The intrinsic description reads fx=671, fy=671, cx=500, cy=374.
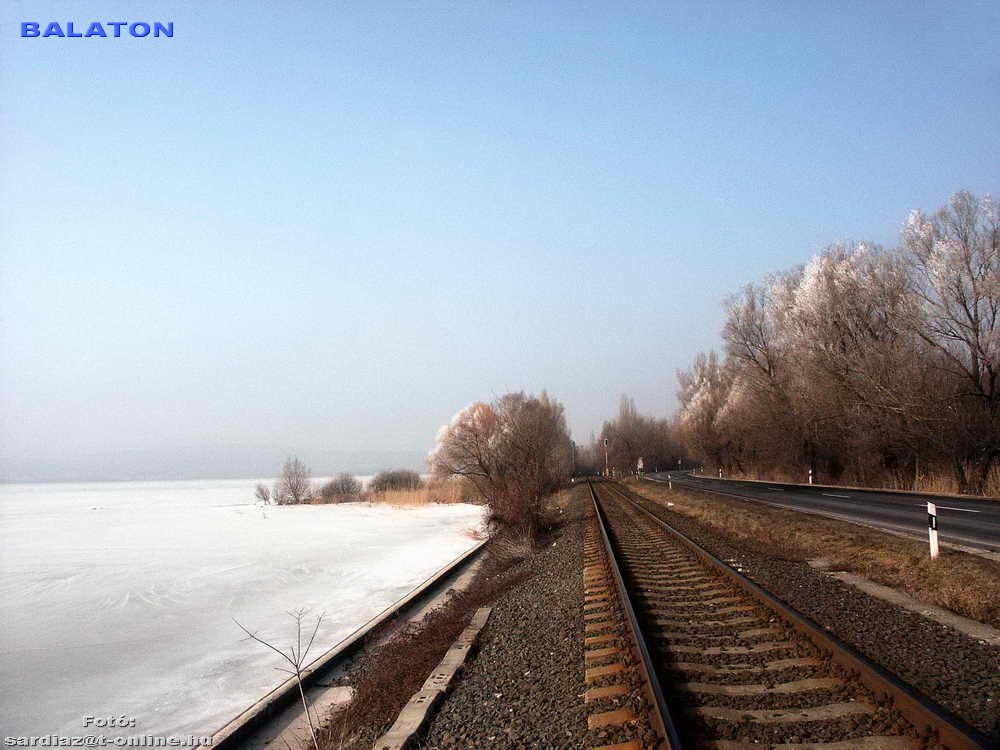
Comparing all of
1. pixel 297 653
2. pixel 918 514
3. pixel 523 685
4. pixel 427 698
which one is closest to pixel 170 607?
pixel 297 653

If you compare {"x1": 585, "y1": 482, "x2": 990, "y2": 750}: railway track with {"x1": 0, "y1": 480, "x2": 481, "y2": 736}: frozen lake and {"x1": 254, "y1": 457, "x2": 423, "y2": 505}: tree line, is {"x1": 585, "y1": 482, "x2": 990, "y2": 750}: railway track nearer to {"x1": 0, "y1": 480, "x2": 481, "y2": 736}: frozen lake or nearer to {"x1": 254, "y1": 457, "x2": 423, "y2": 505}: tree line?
{"x1": 0, "y1": 480, "x2": 481, "y2": 736}: frozen lake

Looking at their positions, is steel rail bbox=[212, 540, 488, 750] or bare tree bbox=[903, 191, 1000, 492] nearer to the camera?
steel rail bbox=[212, 540, 488, 750]

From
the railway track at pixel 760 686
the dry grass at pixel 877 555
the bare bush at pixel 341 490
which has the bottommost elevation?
the bare bush at pixel 341 490

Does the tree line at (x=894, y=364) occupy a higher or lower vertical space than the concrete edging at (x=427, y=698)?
higher

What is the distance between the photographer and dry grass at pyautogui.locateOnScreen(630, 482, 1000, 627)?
24.6ft

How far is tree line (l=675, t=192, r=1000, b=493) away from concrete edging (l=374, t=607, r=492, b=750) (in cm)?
2280

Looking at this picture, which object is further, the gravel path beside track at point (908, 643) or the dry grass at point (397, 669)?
the dry grass at point (397, 669)

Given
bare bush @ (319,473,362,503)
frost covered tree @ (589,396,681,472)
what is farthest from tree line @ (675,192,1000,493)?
frost covered tree @ (589,396,681,472)

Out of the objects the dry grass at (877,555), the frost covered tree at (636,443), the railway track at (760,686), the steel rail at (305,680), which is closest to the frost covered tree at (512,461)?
the dry grass at (877,555)

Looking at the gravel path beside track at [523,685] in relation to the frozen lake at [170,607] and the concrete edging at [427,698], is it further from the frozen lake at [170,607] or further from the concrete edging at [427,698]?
the frozen lake at [170,607]

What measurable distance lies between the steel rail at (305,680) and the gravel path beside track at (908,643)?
16.9 feet

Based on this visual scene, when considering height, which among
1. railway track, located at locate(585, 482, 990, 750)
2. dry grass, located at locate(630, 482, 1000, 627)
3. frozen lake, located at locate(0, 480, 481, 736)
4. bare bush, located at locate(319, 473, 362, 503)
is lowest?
bare bush, located at locate(319, 473, 362, 503)

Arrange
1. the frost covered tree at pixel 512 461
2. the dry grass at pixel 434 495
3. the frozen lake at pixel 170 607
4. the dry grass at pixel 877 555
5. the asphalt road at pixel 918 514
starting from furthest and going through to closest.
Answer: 1. the dry grass at pixel 434 495
2. the frost covered tree at pixel 512 461
3. the asphalt road at pixel 918 514
4. the dry grass at pixel 877 555
5. the frozen lake at pixel 170 607

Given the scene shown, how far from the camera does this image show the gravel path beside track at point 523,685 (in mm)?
4504
